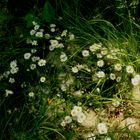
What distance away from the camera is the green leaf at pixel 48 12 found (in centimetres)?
327

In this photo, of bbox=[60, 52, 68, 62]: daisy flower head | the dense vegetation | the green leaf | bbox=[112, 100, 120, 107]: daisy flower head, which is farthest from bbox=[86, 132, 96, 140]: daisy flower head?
the green leaf

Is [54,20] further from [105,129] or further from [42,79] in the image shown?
[105,129]

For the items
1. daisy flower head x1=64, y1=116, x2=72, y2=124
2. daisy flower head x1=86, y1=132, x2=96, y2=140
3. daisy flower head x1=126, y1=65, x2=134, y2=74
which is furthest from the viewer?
daisy flower head x1=126, y1=65, x2=134, y2=74

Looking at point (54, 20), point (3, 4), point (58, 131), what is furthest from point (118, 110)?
point (3, 4)

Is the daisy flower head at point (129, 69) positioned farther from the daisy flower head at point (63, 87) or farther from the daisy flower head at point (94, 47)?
the daisy flower head at point (63, 87)

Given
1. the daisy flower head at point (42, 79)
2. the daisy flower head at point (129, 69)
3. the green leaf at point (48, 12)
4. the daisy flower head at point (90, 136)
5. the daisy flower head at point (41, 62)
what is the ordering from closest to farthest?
1. the daisy flower head at point (90, 136)
2. the daisy flower head at point (129, 69)
3. the daisy flower head at point (42, 79)
4. the daisy flower head at point (41, 62)
5. the green leaf at point (48, 12)

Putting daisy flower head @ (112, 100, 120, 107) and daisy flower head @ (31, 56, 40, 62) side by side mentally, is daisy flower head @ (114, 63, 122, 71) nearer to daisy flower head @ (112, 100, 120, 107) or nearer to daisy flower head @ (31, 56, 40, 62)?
daisy flower head @ (112, 100, 120, 107)

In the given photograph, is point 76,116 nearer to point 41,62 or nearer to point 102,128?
point 102,128

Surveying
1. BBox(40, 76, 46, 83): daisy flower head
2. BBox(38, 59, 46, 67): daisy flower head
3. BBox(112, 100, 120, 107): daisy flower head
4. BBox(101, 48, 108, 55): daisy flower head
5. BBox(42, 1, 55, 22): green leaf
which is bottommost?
BBox(112, 100, 120, 107): daisy flower head

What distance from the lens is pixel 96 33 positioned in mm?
3016

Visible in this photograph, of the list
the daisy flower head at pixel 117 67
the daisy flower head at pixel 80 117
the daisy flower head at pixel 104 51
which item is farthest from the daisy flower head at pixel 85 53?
the daisy flower head at pixel 80 117

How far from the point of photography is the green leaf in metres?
3.27

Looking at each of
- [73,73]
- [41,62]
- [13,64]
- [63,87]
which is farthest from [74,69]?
[13,64]

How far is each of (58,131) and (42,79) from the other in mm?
427
